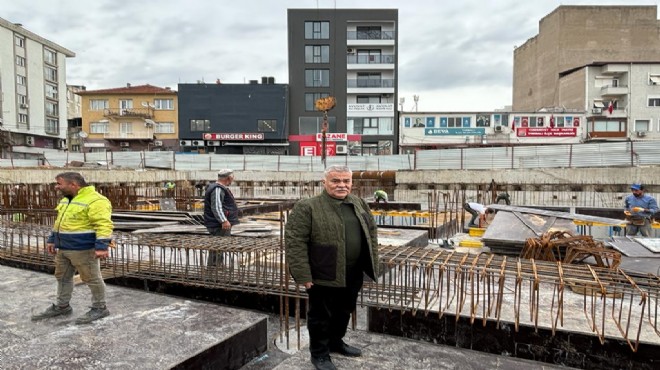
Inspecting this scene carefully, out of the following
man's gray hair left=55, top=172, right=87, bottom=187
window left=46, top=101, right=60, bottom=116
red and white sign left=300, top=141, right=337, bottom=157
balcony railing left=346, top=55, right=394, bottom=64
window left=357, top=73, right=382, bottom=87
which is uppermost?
balcony railing left=346, top=55, right=394, bottom=64

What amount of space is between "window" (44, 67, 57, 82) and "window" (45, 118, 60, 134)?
4.92 metres

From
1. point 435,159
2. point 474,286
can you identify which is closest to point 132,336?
point 474,286

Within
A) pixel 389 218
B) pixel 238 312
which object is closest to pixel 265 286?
pixel 238 312

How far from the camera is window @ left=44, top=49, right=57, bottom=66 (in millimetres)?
48875

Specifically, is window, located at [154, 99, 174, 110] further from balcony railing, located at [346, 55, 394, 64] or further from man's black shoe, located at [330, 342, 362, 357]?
man's black shoe, located at [330, 342, 362, 357]

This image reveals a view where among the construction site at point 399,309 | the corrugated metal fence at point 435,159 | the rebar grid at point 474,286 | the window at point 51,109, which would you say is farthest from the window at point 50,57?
the rebar grid at point 474,286

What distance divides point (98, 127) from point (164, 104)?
26.5 feet

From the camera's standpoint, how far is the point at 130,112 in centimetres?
4706

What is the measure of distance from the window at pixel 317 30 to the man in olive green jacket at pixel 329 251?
42.2 meters

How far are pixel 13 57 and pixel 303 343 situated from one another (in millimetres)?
53365

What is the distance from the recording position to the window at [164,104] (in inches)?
1930

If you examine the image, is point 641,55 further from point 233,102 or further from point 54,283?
point 54,283

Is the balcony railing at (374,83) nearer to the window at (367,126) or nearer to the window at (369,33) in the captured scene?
the window at (367,126)

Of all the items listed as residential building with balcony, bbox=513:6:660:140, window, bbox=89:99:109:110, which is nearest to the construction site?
residential building with balcony, bbox=513:6:660:140
